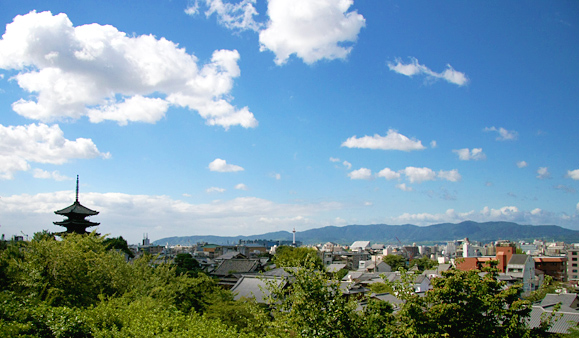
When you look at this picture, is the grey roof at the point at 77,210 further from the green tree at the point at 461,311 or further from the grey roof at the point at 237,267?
the green tree at the point at 461,311

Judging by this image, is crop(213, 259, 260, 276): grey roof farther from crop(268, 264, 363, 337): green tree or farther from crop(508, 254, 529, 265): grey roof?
crop(508, 254, 529, 265): grey roof

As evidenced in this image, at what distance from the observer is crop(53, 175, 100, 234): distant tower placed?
32438 millimetres

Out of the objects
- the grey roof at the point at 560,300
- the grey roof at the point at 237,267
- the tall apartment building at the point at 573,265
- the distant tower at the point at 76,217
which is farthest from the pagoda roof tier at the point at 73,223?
the tall apartment building at the point at 573,265

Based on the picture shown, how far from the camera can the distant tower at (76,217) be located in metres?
32.4

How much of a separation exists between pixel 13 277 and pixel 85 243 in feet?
9.57

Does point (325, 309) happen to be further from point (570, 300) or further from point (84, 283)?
point (570, 300)

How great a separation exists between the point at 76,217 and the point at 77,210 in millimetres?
739

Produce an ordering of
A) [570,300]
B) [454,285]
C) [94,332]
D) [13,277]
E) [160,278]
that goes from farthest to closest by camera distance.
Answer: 1. [570,300]
2. [160,278]
3. [13,277]
4. [454,285]
5. [94,332]

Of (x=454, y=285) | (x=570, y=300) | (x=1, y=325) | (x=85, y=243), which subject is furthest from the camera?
(x=570, y=300)

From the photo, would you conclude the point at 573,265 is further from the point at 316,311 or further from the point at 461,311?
the point at 316,311

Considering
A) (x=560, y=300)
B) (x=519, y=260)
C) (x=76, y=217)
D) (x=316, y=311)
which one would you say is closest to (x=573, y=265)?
(x=519, y=260)

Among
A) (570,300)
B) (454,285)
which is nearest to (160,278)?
(454,285)

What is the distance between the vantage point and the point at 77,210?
32750mm

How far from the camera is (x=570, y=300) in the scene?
119 ft
